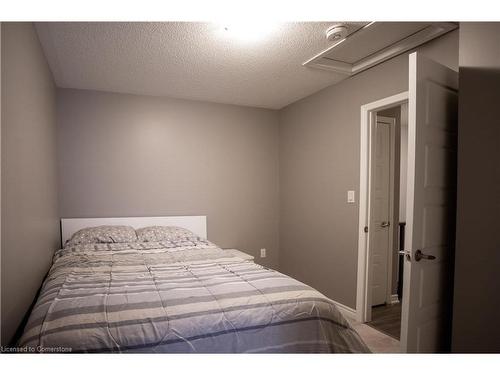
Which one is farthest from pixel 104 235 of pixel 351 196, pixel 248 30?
pixel 351 196

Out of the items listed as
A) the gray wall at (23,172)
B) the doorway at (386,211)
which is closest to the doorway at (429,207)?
the doorway at (386,211)

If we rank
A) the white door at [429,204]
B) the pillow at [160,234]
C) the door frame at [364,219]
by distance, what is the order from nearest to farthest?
1. the white door at [429,204]
2. the door frame at [364,219]
3. the pillow at [160,234]

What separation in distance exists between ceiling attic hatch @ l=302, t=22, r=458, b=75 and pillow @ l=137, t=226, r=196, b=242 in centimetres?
209

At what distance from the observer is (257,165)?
385 centimetres

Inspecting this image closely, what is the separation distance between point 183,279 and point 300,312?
2.46 ft

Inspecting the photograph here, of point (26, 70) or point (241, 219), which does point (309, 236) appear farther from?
point (26, 70)

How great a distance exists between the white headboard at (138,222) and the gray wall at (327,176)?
3.76 feet

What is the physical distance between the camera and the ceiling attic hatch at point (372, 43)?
6.17 feet

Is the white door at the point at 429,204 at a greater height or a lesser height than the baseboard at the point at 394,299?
greater

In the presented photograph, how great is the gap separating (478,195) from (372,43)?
142 cm

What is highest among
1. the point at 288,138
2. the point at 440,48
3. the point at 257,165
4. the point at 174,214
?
the point at 440,48

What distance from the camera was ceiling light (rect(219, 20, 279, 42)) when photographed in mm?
1862

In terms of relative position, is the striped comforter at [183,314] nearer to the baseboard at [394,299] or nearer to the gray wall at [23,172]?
the gray wall at [23,172]
